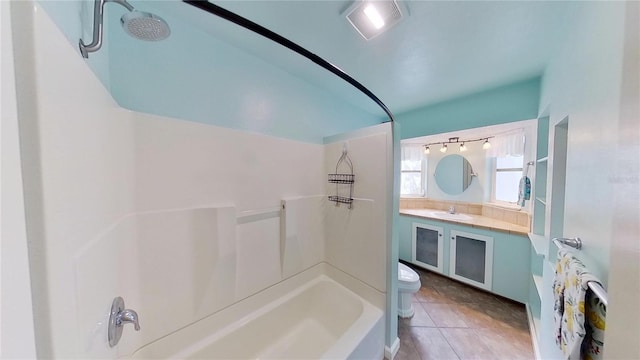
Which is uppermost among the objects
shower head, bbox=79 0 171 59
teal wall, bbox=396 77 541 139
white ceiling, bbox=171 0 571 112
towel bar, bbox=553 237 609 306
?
white ceiling, bbox=171 0 571 112

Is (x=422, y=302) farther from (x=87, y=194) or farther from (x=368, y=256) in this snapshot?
(x=87, y=194)

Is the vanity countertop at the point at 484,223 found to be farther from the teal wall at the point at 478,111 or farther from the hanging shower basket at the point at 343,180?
the hanging shower basket at the point at 343,180

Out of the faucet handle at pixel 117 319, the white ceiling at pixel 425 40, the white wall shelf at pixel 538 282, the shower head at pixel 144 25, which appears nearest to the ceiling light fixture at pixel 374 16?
the white ceiling at pixel 425 40

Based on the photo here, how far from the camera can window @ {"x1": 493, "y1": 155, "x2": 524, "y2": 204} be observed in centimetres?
258

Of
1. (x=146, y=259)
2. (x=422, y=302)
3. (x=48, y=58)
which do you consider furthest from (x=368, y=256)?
(x=48, y=58)

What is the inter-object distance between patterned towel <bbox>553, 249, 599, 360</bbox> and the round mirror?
246 cm

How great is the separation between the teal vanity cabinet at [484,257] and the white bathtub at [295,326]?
1711 millimetres

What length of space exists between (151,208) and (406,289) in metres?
2.29

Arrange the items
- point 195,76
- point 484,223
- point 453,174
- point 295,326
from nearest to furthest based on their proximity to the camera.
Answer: point 195,76
point 295,326
point 484,223
point 453,174

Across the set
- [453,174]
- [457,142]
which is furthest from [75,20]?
[453,174]

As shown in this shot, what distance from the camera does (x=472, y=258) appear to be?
2.52m

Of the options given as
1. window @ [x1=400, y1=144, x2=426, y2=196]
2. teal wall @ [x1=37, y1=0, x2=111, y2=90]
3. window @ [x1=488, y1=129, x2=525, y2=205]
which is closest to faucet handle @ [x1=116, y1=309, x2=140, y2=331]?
teal wall @ [x1=37, y1=0, x2=111, y2=90]

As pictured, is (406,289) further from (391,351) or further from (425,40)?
(425,40)

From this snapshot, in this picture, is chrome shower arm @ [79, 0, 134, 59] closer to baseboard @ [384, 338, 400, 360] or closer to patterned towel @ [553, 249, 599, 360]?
patterned towel @ [553, 249, 599, 360]
